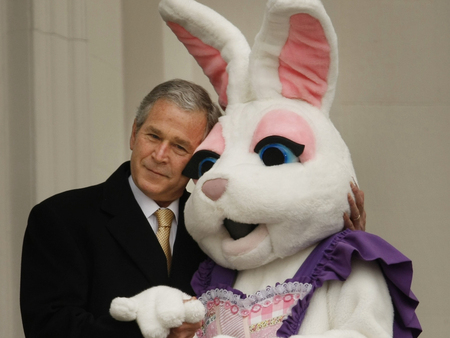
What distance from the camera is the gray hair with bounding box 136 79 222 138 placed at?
2.64 m

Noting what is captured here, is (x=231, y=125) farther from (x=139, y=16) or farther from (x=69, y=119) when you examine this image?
(x=139, y=16)

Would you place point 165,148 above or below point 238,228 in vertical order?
above

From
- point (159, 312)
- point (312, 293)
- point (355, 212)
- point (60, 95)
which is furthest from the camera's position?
point (60, 95)

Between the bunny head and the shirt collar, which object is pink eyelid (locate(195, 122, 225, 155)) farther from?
the shirt collar

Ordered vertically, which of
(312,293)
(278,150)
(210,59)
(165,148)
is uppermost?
(210,59)

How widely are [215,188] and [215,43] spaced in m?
0.60

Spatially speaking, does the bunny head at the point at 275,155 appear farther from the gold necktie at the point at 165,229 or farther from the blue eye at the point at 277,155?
the gold necktie at the point at 165,229

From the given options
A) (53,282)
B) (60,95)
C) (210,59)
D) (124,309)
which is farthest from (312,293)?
(60,95)

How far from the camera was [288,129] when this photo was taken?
→ 87.5 inches

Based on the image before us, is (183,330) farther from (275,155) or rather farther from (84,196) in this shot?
(84,196)

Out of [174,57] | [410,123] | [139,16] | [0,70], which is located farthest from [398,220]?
[0,70]

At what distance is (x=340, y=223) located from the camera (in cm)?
224

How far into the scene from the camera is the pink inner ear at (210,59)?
8.45ft

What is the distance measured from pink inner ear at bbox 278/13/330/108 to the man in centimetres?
34
